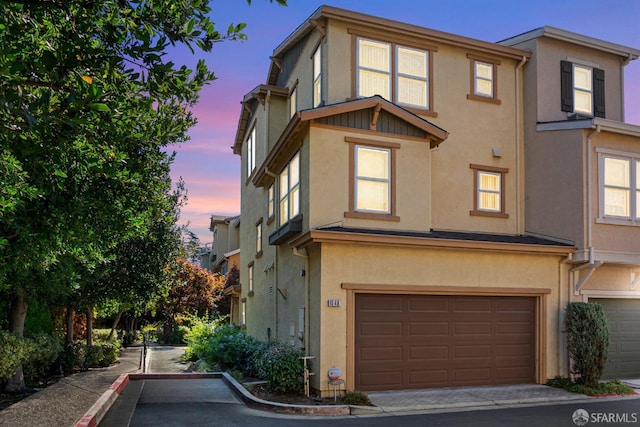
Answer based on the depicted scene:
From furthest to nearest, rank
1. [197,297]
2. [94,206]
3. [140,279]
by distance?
[197,297], [140,279], [94,206]

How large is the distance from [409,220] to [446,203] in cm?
251

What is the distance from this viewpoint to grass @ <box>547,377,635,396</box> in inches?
587

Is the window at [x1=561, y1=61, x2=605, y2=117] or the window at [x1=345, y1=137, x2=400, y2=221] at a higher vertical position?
the window at [x1=561, y1=61, x2=605, y2=117]

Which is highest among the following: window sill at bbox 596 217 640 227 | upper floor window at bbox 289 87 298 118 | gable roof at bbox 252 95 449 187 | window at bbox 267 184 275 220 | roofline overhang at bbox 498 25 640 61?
roofline overhang at bbox 498 25 640 61

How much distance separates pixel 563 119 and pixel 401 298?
8284mm

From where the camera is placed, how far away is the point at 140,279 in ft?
65.5

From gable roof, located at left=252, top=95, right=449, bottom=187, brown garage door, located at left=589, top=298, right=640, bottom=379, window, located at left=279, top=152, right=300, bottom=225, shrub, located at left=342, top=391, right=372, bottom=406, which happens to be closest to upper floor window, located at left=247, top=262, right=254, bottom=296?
window, located at left=279, top=152, right=300, bottom=225

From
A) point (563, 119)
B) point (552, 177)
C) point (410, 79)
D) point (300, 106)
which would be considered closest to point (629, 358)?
point (552, 177)

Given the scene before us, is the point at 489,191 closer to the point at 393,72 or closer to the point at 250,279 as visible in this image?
the point at 393,72

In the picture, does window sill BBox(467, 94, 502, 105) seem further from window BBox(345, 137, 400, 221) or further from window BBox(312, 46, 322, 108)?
window BBox(312, 46, 322, 108)

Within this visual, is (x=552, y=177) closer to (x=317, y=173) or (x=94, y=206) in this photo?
(x=317, y=173)

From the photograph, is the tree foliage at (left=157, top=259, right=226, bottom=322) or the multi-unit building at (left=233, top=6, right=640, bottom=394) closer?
the multi-unit building at (left=233, top=6, right=640, bottom=394)

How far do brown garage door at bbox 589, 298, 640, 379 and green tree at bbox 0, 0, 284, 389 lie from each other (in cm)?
1355

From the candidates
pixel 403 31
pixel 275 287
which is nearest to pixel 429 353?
pixel 275 287
